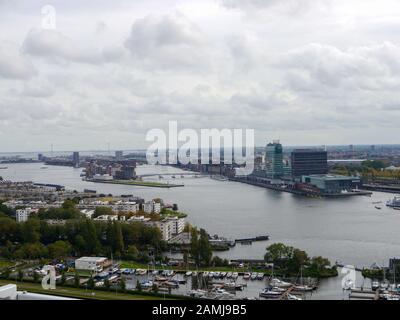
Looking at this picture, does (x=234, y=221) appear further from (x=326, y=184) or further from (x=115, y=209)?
(x=326, y=184)

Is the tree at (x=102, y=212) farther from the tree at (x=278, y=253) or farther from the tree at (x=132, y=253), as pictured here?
the tree at (x=278, y=253)

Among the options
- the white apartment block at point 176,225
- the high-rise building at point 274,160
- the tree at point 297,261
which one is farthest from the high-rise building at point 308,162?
the tree at point 297,261

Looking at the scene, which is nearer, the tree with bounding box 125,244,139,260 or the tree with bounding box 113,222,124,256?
the tree with bounding box 125,244,139,260

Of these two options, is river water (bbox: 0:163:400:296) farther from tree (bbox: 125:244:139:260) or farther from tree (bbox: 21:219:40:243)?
tree (bbox: 21:219:40:243)

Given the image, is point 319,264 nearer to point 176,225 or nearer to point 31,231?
point 176,225

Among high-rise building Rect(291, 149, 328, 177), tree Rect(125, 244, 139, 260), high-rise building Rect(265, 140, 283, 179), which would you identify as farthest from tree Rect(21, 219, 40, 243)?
high-rise building Rect(291, 149, 328, 177)
